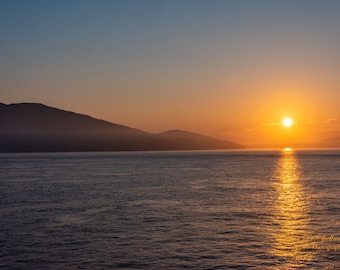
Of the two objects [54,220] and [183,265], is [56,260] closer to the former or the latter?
[183,265]

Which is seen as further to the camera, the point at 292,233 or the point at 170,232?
the point at 170,232

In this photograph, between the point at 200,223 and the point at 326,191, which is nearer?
the point at 200,223

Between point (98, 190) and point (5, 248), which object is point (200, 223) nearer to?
point (5, 248)

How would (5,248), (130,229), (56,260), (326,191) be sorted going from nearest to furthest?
(56,260)
(5,248)
(130,229)
(326,191)

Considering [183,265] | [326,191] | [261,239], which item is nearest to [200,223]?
[261,239]

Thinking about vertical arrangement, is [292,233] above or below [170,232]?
below

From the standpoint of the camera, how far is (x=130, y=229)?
42688mm

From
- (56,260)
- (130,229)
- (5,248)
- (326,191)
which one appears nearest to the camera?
(56,260)

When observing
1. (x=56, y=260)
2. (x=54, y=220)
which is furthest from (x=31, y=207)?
(x=56, y=260)

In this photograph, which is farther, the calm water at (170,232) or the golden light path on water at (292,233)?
the golden light path on water at (292,233)

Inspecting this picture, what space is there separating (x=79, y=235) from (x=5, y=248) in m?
6.33

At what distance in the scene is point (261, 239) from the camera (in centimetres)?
3778

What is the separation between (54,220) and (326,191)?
155ft

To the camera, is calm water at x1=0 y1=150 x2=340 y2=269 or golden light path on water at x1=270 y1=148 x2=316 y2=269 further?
golden light path on water at x1=270 y1=148 x2=316 y2=269
